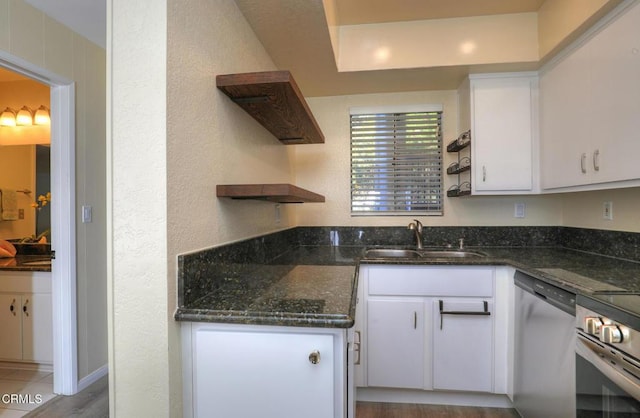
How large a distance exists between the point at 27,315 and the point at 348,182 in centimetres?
256

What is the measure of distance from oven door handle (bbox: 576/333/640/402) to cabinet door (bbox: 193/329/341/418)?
87 centimetres

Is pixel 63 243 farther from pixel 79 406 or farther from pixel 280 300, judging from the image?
pixel 280 300

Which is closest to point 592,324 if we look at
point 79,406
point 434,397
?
point 434,397

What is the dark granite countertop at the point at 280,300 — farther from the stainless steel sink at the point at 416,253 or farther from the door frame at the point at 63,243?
the door frame at the point at 63,243

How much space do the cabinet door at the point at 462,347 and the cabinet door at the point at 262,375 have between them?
119cm

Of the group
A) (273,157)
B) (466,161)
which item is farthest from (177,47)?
(466,161)

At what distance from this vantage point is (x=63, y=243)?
74.6 inches

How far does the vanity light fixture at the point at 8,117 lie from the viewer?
257 cm

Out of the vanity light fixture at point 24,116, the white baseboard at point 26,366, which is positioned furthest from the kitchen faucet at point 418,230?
the vanity light fixture at point 24,116

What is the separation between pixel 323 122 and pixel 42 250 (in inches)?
104

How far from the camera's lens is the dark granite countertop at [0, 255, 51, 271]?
7.06 ft

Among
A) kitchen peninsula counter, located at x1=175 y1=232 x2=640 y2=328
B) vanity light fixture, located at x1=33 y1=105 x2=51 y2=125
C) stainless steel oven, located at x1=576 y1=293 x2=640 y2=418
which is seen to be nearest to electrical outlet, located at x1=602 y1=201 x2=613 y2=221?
kitchen peninsula counter, located at x1=175 y1=232 x2=640 y2=328

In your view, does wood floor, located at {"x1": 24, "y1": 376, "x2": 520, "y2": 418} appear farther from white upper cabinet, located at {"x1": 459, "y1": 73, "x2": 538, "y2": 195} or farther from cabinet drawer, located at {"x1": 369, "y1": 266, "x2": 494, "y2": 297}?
white upper cabinet, located at {"x1": 459, "y1": 73, "x2": 538, "y2": 195}

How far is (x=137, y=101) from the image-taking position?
932 mm
